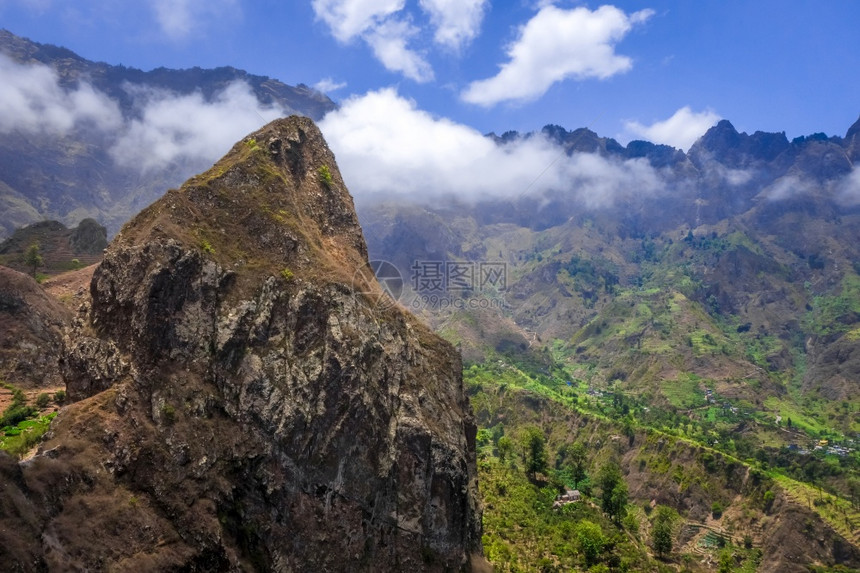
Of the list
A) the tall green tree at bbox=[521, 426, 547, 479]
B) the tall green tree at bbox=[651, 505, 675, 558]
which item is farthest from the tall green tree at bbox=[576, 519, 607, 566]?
the tall green tree at bbox=[521, 426, 547, 479]

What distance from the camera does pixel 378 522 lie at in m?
45.4

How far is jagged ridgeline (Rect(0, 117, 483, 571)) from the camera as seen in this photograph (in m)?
34.3

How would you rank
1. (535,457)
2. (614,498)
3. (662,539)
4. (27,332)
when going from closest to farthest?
(27,332) → (662,539) → (614,498) → (535,457)

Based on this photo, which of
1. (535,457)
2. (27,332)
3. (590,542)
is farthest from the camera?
(535,457)

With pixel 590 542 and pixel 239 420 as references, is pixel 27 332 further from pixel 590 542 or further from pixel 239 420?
pixel 590 542

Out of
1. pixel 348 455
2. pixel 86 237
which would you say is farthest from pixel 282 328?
pixel 86 237

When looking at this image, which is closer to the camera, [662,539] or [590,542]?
→ [590,542]

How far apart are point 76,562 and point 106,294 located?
20903 mm

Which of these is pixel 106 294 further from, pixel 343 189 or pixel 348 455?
pixel 343 189

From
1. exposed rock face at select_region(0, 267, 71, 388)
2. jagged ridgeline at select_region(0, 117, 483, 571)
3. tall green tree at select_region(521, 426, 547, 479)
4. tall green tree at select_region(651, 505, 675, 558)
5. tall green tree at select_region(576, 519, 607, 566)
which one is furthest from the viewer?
tall green tree at select_region(521, 426, 547, 479)

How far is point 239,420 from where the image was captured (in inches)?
1630

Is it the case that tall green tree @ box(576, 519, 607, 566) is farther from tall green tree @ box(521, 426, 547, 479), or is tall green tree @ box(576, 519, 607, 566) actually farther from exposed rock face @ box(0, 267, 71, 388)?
exposed rock face @ box(0, 267, 71, 388)

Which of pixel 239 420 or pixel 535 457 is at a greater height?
pixel 239 420

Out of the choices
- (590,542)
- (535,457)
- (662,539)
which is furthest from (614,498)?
(590,542)
